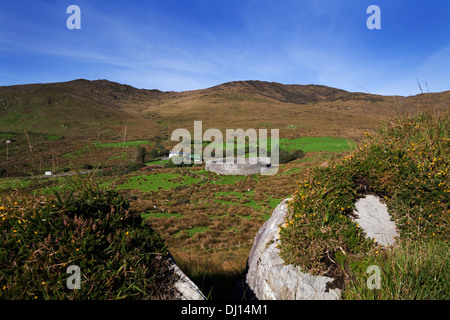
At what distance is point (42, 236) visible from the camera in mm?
2701

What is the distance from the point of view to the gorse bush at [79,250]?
96.9 inches

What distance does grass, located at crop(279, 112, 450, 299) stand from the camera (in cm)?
367

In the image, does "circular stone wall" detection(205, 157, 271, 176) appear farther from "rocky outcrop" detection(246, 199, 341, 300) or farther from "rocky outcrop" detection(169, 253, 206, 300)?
"rocky outcrop" detection(169, 253, 206, 300)

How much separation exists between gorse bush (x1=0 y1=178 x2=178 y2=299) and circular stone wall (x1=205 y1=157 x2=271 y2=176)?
2245 centimetres

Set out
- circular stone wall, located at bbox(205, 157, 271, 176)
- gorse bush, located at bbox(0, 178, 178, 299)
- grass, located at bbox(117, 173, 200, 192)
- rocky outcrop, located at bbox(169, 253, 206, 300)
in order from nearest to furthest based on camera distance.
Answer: gorse bush, located at bbox(0, 178, 178, 299) → rocky outcrop, located at bbox(169, 253, 206, 300) → grass, located at bbox(117, 173, 200, 192) → circular stone wall, located at bbox(205, 157, 271, 176)

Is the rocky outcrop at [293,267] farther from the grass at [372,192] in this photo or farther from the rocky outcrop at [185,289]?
the rocky outcrop at [185,289]

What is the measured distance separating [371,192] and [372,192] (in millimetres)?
25

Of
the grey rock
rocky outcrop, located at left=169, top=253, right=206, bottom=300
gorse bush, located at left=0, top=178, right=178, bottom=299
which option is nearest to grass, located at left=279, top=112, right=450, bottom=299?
the grey rock

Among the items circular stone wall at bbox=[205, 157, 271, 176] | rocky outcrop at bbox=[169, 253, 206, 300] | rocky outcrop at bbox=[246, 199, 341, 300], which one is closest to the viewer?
rocky outcrop at bbox=[169, 253, 206, 300]

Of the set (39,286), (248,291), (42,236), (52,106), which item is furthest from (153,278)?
(52,106)

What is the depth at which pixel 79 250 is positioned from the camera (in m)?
2.66
